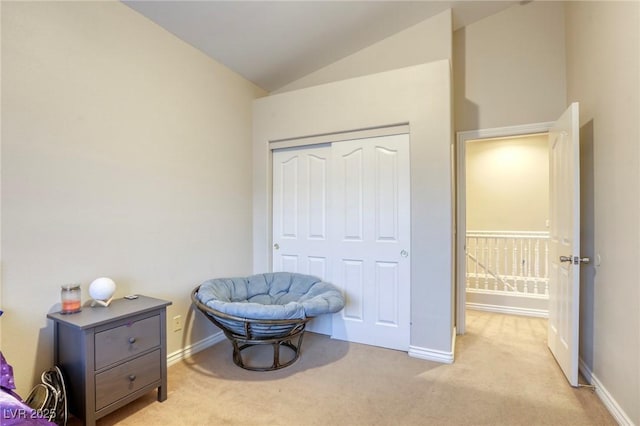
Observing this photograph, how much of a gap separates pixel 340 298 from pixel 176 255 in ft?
4.65

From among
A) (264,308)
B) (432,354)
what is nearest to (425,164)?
(432,354)

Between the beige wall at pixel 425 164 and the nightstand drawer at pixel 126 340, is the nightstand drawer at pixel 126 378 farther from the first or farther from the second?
the beige wall at pixel 425 164

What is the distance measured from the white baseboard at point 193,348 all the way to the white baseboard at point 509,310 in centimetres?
324

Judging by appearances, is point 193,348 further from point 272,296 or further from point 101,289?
point 101,289

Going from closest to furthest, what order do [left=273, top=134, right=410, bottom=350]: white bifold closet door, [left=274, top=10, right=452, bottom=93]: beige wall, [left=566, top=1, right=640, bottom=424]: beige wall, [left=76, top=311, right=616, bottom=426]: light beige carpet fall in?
[left=566, top=1, right=640, bottom=424]: beige wall, [left=76, top=311, right=616, bottom=426]: light beige carpet, [left=273, top=134, right=410, bottom=350]: white bifold closet door, [left=274, top=10, right=452, bottom=93]: beige wall

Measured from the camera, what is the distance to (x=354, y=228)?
10.1 feet

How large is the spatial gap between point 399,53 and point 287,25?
3.77 feet

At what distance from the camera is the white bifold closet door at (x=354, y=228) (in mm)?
2879

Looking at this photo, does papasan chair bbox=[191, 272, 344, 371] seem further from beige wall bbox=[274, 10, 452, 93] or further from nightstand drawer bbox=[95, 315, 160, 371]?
beige wall bbox=[274, 10, 452, 93]

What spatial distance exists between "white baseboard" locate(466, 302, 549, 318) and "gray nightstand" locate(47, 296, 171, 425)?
3779 mm

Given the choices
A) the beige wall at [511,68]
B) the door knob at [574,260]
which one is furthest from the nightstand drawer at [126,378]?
the beige wall at [511,68]

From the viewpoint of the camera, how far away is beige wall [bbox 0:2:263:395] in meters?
1.76

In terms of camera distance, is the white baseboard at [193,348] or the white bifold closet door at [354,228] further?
the white bifold closet door at [354,228]

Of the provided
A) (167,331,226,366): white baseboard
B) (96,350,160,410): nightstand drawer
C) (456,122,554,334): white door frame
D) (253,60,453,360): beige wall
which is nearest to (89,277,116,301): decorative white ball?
(96,350,160,410): nightstand drawer
